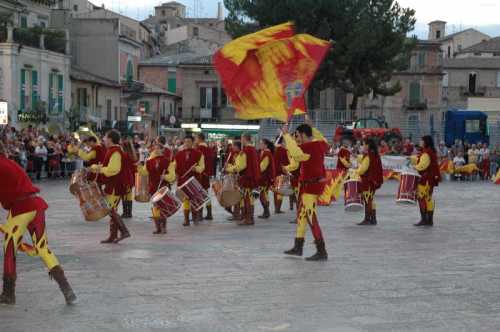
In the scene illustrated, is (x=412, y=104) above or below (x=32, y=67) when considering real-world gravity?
below

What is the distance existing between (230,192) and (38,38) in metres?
29.0

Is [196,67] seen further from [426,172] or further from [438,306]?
[438,306]

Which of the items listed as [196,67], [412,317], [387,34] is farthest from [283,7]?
[412,317]

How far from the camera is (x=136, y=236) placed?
14.2m

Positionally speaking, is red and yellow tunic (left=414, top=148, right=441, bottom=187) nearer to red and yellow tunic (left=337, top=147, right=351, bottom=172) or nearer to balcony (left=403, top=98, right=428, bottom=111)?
red and yellow tunic (left=337, top=147, right=351, bottom=172)

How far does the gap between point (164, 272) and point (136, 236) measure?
→ 393 centimetres

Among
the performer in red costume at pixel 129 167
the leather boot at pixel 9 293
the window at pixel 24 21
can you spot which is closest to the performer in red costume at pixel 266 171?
the performer in red costume at pixel 129 167

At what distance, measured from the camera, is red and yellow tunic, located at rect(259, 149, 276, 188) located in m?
17.7

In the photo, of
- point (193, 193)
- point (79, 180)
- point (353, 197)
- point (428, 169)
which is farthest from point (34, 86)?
point (79, 180)

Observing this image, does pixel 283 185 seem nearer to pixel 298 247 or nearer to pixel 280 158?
pixel 280 158

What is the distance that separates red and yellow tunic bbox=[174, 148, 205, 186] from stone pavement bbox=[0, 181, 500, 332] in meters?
0.95

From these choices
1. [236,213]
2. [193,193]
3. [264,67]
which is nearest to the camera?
[264,67]

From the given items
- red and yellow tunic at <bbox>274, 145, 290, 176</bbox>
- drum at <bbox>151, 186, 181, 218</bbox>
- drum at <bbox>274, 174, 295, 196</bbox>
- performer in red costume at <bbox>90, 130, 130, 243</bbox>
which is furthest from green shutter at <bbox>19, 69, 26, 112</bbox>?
performer in red costume at <bbox>90, 130, 130, 243</bbox>

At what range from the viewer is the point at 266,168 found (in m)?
17.8
